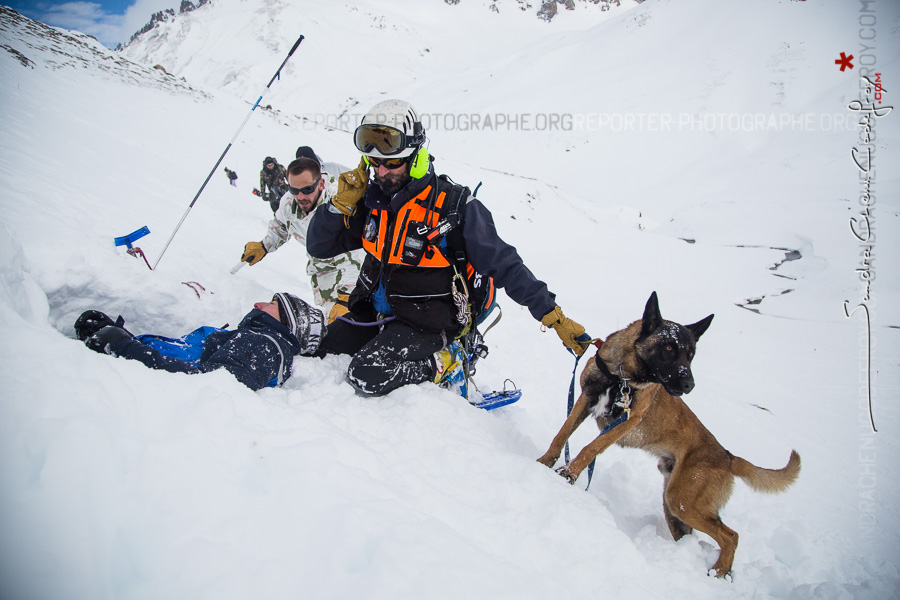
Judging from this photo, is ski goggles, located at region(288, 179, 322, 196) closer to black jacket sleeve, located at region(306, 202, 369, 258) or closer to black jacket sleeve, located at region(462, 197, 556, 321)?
black jacket sleeve, located at region(306, 202, 369, 258)

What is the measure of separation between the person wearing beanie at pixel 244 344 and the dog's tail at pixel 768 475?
138 inches

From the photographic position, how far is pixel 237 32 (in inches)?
2576

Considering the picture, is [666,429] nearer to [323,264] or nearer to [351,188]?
[351,188]

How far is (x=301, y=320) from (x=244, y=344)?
0.61m

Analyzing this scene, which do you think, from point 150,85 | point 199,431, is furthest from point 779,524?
point 150,85

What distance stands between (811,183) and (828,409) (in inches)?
774

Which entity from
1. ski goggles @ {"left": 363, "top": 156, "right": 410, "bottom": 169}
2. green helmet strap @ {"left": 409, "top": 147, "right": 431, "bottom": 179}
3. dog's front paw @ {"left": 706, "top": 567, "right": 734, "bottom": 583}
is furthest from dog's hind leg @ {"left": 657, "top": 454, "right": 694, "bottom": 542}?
ski goggles @ {"left": 363, "top": 156, "right": 410, "bottom": 169}

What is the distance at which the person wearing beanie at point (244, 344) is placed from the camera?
2.37 metres

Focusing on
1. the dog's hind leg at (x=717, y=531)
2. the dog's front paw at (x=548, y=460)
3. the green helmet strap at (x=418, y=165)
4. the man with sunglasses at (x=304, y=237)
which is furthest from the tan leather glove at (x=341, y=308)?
the dog's hind leg at (x=717, y=531)

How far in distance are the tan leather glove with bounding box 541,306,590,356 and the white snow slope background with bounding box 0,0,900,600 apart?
0.87m

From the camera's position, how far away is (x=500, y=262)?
2.92 metres

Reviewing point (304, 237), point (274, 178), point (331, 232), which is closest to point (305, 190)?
point (304, 237)

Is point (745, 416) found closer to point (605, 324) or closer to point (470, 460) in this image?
point (605, 324)

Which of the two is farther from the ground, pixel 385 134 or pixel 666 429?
pixel 385 134
